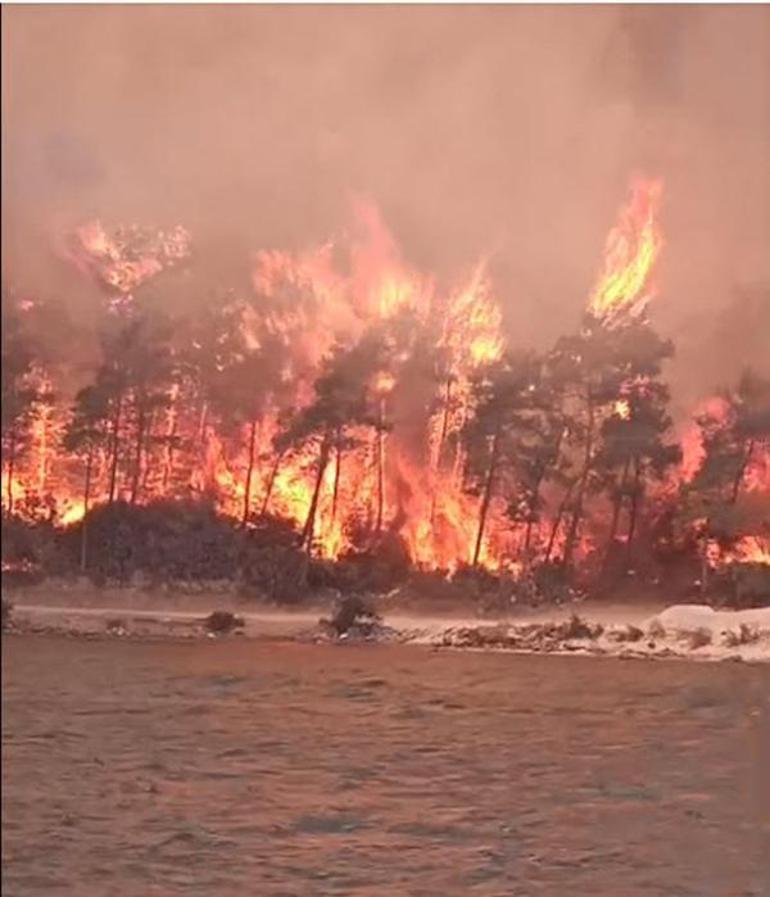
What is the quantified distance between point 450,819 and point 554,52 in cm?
92

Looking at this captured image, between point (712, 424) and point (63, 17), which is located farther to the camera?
point (63, 17)

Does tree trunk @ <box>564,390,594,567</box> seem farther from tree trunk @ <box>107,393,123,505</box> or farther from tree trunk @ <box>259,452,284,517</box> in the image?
tree trunk @ <box>107,393,123,505</box>

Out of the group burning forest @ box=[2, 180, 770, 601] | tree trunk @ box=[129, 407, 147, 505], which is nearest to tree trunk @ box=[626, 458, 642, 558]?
burning forest @ box=[2, 180, 770, 601]

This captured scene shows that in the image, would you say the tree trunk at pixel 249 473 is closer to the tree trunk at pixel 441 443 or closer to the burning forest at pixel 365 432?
the burning forest at pixel 365 432

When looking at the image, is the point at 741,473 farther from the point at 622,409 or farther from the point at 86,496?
the point at 86,496

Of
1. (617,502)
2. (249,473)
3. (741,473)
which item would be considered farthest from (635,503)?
(249,473)

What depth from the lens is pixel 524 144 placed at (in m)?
1.61

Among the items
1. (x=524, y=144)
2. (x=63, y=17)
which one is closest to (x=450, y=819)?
(x=524, y=144)

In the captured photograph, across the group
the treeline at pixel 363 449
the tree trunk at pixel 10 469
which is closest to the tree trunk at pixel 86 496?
the treeline at pixel 363 449

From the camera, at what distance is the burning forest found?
1.52 meters

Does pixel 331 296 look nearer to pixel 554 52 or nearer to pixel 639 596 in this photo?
pixel 554 52

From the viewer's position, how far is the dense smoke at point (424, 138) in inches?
60.6

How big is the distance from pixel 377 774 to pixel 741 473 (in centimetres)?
55

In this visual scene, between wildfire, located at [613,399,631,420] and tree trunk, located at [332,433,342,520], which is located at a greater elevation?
wildfire, located at [613,399,631,420]
